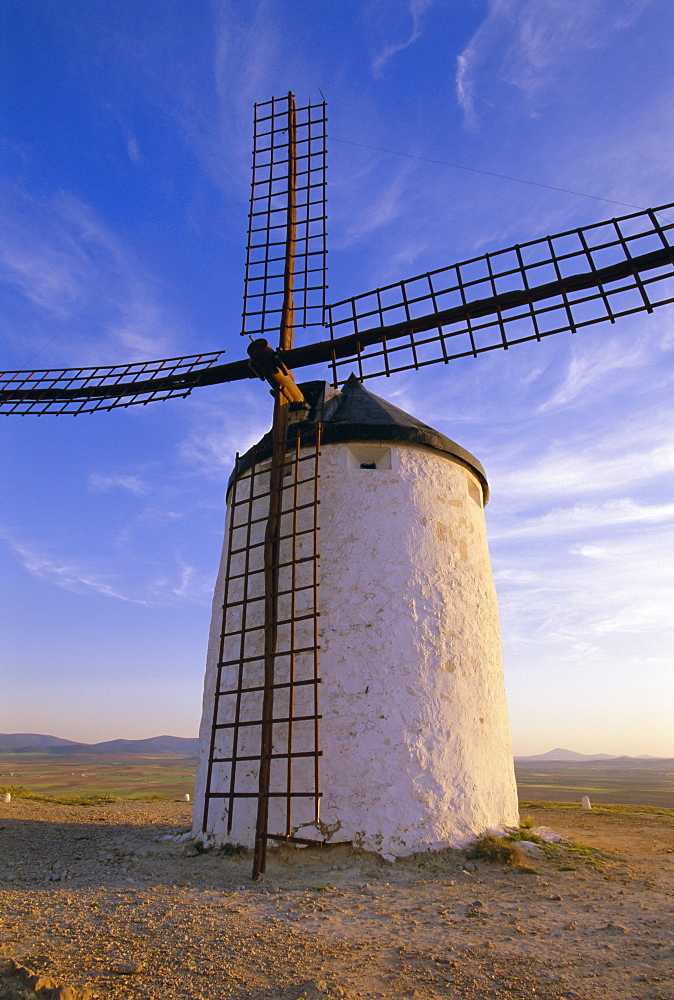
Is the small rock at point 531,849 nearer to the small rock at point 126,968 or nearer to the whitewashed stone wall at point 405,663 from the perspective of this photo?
the whitewashed stone wall at point 405,663

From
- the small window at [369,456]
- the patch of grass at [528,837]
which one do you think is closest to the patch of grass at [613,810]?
the patch of grass at [528,837]

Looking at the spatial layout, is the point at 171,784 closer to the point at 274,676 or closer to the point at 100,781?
the point at 100,781

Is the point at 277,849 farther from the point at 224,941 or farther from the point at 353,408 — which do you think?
the point at 353,408

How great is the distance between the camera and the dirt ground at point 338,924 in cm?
360

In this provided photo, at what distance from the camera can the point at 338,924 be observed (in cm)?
463

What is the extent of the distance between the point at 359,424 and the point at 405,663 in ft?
10.3

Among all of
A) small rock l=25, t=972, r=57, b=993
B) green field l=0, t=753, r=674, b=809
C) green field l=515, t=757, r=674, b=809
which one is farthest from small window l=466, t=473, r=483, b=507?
green field l=515, t=757, r=674, b=809

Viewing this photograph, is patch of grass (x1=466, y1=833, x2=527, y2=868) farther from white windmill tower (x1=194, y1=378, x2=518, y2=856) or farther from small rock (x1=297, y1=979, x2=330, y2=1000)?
small rock (x1=297, y1=979, x2=330, y2=1000)

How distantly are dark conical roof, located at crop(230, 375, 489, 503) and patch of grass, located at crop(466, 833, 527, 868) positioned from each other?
478 centimetres

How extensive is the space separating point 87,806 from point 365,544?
9.93 m

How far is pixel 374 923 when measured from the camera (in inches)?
185

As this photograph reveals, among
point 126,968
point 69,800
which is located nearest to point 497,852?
point 126,968

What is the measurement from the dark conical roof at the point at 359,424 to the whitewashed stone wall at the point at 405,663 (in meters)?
0.17

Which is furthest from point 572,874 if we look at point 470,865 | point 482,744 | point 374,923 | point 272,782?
point 272,782
